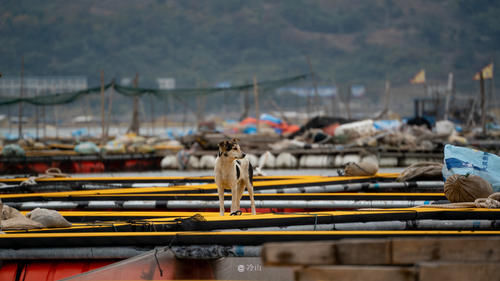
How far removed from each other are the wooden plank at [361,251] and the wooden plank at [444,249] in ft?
0.27

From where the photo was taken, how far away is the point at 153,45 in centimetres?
17500

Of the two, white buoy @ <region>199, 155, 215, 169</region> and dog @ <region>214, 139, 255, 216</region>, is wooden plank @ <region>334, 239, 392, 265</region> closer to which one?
dog @ <region>214, 139, 255, 216</region>

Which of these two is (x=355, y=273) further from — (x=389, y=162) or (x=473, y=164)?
(x=389, y=162)

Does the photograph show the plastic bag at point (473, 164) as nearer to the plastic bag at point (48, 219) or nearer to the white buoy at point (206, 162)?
the plastic bag at point (48, 219)

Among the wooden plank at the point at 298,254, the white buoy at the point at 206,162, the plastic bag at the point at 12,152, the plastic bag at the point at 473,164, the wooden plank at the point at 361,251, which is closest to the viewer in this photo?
the wooden plank at the point at 298,254

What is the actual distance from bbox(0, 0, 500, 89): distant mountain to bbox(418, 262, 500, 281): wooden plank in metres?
136

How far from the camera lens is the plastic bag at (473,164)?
9.91m

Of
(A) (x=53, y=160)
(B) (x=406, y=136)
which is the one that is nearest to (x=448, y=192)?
(B) (x=406, y=136)

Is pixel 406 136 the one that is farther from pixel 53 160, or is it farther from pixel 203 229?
pixel 203 229

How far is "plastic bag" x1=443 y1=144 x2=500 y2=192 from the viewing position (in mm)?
9906

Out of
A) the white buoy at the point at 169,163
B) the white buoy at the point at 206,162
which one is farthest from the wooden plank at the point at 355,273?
the white buoy at the point at 169,163

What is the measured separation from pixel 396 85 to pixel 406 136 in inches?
4476

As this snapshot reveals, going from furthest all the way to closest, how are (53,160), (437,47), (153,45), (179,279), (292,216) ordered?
(153,45) → (437,47) → (53,160) → (292,216) → (179,279)

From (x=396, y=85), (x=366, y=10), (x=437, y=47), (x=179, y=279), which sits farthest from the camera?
(x=366, y=10)
